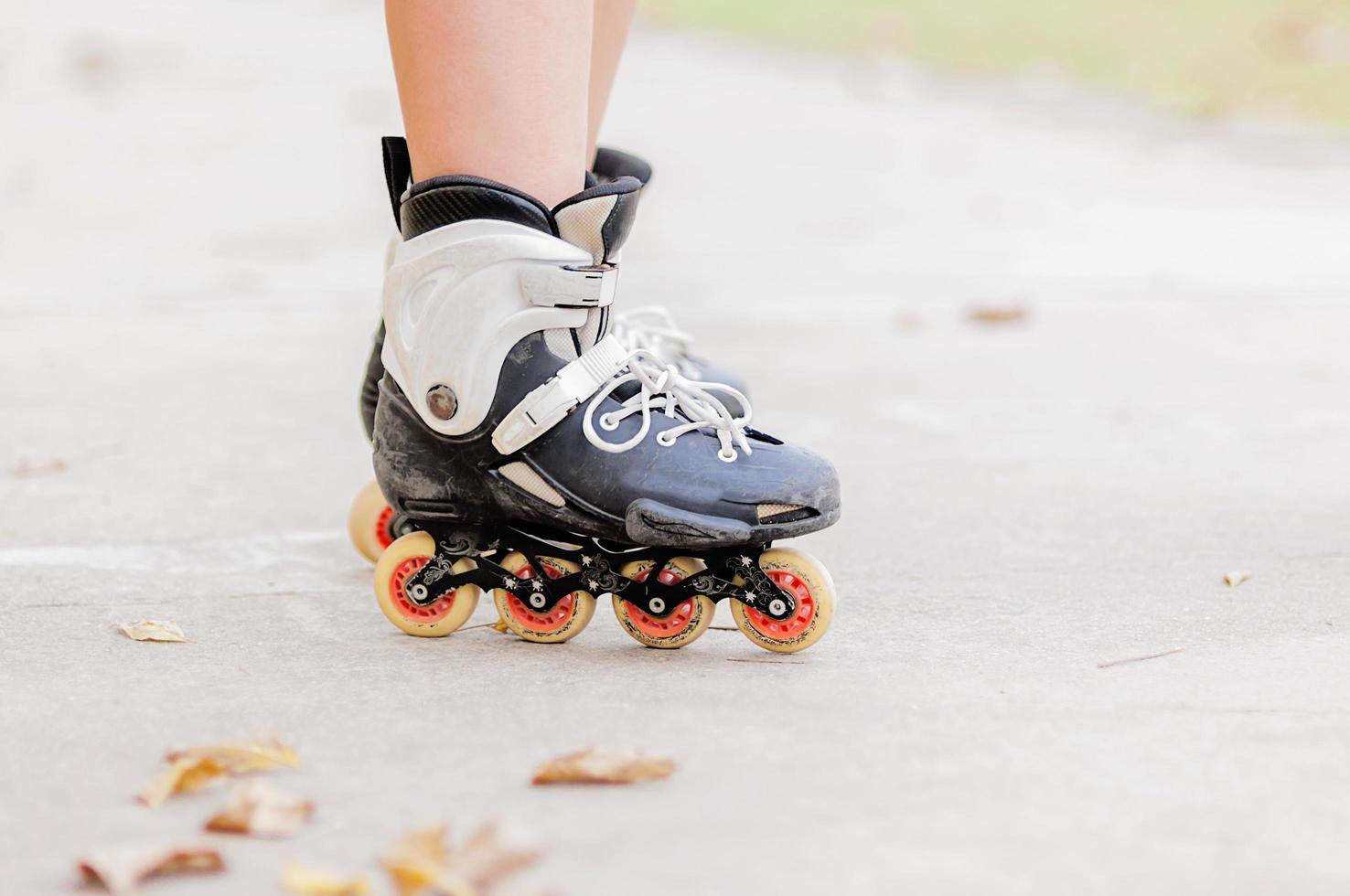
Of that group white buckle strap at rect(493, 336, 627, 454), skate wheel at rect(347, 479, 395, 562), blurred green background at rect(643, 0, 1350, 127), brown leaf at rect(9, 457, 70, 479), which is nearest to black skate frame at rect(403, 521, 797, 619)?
white buckle strap at rect(493, 336, 627, 454)

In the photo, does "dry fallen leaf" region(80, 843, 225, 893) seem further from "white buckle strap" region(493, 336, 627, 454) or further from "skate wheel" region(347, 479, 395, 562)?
"skate wheel" region(347, 479, 395, 562)

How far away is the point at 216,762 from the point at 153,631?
1.72 feet

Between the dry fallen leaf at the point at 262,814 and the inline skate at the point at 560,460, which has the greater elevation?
the inline skate at the point at 560,460

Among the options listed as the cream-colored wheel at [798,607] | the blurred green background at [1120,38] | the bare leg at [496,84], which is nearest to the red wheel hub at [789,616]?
the cream-colored wheel at [798,607]

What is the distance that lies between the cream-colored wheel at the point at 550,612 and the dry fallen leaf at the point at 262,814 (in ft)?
1.86

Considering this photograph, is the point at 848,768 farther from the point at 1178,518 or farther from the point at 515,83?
the point at 1178,518

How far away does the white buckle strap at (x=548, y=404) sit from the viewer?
1.95 meters

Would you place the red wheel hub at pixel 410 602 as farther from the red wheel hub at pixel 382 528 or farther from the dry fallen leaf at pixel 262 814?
the dry fallen leaf at pixel 262 814

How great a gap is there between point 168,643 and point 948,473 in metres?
1.45

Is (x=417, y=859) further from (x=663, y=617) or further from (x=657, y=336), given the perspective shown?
(x=657, y=336)

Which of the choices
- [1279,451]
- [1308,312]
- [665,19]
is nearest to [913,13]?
[665,19]

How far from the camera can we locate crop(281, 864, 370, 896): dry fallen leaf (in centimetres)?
131

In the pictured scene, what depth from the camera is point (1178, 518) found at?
103 inches

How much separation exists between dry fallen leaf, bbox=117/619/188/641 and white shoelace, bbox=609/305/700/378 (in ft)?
2.52
